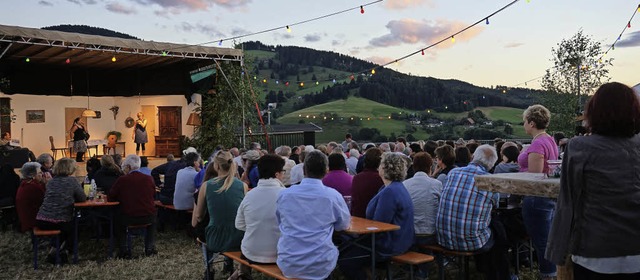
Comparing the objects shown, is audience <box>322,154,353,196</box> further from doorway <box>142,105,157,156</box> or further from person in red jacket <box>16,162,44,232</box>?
doorway <box>142,105,157,156</box>

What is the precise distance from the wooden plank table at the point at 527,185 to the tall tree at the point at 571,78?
1901cm

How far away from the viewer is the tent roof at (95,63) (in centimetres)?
1095

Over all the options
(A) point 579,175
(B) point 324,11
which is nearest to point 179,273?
(A) point 579,175

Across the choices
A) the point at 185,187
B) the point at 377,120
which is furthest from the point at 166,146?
the point at 377,120

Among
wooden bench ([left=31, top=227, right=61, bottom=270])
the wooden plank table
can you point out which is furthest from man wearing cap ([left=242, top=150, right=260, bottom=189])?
the wooden plank table

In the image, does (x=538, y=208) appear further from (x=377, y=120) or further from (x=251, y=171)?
(x=377, y=120)

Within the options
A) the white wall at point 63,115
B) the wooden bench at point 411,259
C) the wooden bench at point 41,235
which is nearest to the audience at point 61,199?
the wooden bench at point 41,235

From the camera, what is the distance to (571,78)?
2072 centimetres

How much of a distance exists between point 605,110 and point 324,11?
8.73 metres

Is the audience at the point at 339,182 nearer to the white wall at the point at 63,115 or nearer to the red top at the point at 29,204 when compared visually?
the red top at the point at 29,204

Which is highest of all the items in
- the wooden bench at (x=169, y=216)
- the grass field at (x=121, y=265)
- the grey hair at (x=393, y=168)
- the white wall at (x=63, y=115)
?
the white wall at (x=63, y=115)

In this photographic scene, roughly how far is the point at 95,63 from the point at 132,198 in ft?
31.8

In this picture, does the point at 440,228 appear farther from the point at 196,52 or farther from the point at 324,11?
the point at 196,52

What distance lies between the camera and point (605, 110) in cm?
210
